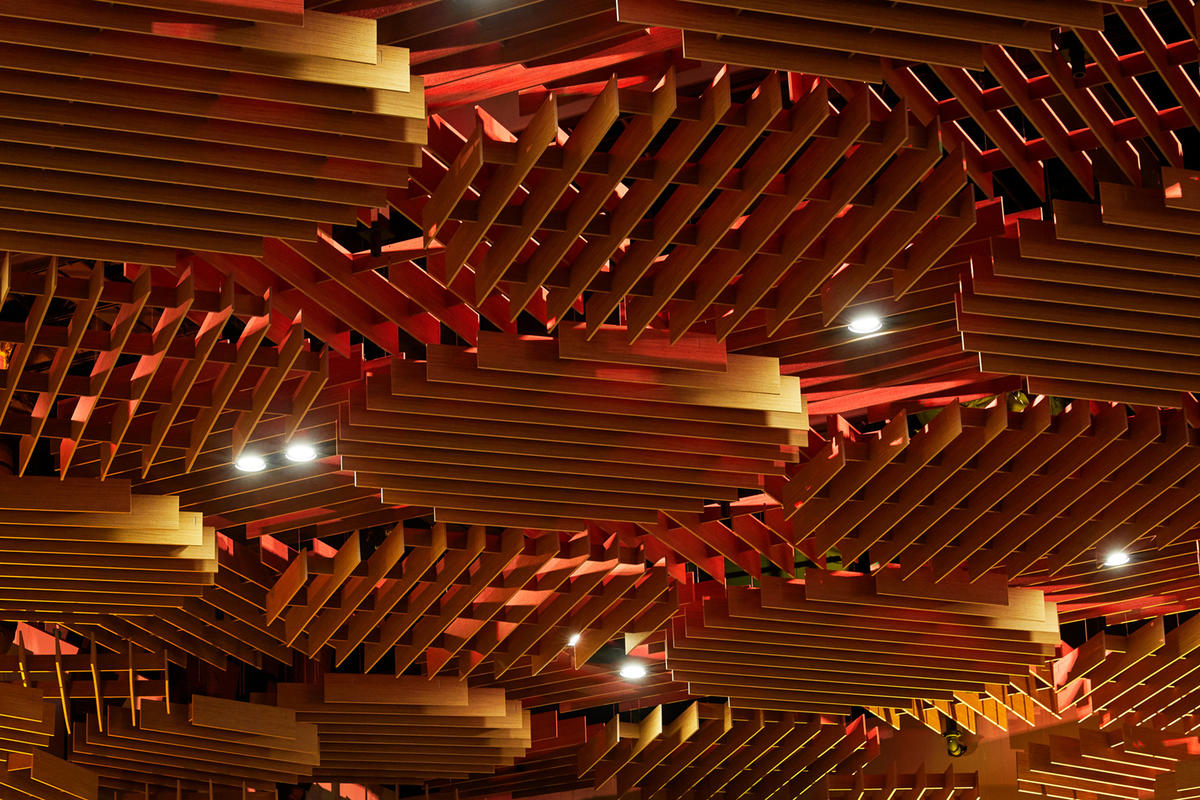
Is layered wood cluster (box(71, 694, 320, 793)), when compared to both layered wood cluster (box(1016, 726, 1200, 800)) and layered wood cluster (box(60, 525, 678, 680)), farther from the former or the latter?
layered wood cluster (box(1016, 726, 1200, 800))

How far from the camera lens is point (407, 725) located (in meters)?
10.3

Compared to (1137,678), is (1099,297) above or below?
above

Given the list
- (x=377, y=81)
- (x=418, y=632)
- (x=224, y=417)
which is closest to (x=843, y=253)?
(x=377, y=81)

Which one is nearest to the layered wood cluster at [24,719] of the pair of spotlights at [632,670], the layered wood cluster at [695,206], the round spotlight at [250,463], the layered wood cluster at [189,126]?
the round spotlight at [250,463]

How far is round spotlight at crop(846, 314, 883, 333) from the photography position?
21.2 feet

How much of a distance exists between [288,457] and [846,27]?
3484 millimetres

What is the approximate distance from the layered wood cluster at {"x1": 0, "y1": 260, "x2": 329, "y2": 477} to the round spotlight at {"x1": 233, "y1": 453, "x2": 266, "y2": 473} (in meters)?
0.07

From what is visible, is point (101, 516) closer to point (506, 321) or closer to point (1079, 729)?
point (506, 321)

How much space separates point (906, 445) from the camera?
7180mm

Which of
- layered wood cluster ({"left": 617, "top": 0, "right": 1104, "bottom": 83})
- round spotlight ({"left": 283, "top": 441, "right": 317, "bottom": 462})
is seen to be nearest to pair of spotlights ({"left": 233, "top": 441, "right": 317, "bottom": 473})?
round spotlight ({"left": 283, "top": 441, "right": 317, "bottom": 462})

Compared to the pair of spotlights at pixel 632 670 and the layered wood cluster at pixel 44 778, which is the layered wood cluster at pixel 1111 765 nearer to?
the pair of spotlights at pixel 632 670

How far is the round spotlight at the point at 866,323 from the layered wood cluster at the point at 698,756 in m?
4.51

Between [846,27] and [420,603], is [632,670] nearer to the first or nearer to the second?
[420,603]

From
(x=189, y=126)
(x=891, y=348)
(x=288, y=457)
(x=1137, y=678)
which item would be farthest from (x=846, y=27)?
(x=1137, y=678)
